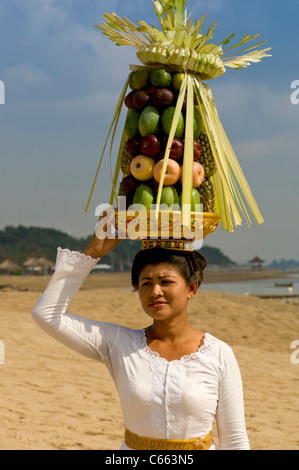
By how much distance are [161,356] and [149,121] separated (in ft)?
3.14

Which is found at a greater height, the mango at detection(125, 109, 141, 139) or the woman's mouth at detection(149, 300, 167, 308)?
the mango at detection(125, 109, 141, 139)

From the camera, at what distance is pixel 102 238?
2.16 m

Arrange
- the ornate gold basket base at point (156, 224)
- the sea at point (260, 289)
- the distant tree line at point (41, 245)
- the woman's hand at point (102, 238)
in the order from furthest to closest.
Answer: the distant tree line at point (41, 245) → the sea at point (260, 289) → the woman's hand at point (102, 238) → the ornate gold basket base at point (156, 224)

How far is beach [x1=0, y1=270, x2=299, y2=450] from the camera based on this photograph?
5742 millimetres

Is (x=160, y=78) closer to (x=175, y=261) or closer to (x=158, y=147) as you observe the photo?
(x=158, y=147)

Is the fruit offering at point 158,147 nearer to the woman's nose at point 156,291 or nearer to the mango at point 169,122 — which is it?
the mango at point 169,122

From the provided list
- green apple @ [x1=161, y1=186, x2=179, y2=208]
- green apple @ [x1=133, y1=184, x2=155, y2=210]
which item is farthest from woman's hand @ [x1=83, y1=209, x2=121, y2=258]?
green apple @ [x1=161, y1=186, x2=179, y2=208]

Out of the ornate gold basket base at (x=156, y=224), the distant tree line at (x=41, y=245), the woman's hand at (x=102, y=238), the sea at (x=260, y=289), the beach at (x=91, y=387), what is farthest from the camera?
the distant tree line at (x=41, y=245)

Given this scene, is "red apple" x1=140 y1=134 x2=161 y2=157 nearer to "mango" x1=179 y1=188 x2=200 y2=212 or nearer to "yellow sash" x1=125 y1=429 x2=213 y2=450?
"mango" x1=179 y1=188 x2=200 y2=212

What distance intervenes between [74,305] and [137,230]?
1315cm

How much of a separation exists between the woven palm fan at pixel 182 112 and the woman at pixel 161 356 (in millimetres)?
218

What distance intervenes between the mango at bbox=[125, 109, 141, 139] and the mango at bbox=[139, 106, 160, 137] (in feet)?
0.19

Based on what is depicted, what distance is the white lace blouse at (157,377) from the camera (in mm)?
2055

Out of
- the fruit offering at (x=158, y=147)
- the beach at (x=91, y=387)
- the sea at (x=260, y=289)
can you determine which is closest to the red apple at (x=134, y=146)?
the fruit offering at (x=158, y=147)
